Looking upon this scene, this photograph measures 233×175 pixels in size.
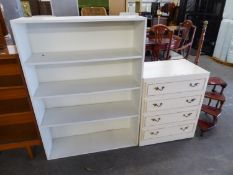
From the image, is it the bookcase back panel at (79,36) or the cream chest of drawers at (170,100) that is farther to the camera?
the cream chest of drawers at (170,100)

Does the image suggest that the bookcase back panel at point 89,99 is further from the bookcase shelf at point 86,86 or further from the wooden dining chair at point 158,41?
the wooden dining chair at point 158,41

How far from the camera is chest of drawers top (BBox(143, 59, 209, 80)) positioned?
1.56 metres

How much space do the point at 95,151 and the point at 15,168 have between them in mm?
730

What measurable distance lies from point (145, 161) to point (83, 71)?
102 cm

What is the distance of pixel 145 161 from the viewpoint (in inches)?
67.1

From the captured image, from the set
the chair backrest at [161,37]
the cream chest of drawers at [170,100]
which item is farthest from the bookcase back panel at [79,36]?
the chair backrest at [161,37]

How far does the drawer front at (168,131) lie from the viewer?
1.81m

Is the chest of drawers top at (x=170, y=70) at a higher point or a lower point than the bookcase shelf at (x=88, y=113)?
higher

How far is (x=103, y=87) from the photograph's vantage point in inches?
61.2

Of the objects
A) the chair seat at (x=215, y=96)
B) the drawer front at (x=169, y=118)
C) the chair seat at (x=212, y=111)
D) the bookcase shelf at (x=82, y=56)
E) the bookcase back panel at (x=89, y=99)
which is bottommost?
the chair seat at (x=212, y=111)

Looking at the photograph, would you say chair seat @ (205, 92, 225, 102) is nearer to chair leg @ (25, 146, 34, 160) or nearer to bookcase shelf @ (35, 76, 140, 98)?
bookcase shelf @ (35, 76, 140, 98)

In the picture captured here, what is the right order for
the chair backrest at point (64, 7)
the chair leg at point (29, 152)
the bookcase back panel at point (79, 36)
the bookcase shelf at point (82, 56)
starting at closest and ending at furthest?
the bookcase shelf at point (82, 56) < the bookcase back panel at point (79, 36) < the chair leg at point (29, 152) < the chair backrest at point (64, 7)

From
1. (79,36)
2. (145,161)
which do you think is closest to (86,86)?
(79,36)

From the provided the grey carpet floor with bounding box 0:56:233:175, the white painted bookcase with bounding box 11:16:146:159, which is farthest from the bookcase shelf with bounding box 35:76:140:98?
the grey carpet floor with bounding box 0:56:233:175
